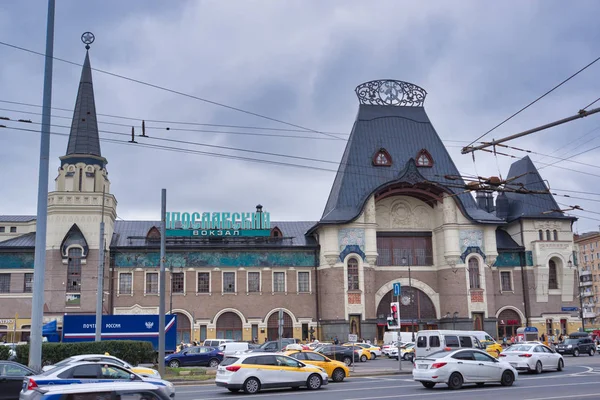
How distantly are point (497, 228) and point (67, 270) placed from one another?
37.3m

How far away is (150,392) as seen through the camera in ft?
31.1

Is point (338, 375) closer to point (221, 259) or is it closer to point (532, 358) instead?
point (532, 358)

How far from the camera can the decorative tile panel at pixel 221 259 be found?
5200 cm

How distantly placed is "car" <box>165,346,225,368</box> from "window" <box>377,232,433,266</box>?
71.3 ft

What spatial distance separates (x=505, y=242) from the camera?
57500 mm

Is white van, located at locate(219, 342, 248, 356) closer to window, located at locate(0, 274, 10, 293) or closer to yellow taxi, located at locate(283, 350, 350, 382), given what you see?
yellow taxi, located at locate(283, 350, 350, 382)

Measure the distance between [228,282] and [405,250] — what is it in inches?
598

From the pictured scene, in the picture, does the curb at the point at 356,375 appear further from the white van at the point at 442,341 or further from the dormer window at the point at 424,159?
the dormer window at the point at 424,159

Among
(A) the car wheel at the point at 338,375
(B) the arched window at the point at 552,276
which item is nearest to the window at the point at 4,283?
(A) the car wheel at the point at 338,375

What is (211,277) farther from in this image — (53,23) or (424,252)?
(53,23)

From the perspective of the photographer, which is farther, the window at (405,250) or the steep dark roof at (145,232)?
the window at (405,250)

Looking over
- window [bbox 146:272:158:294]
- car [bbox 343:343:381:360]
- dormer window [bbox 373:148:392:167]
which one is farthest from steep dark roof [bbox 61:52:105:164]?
car [bbox 343:343:381:360]

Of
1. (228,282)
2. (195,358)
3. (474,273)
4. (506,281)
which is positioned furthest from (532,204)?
(195,358)

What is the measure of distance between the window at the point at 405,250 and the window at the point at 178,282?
52.8ft
